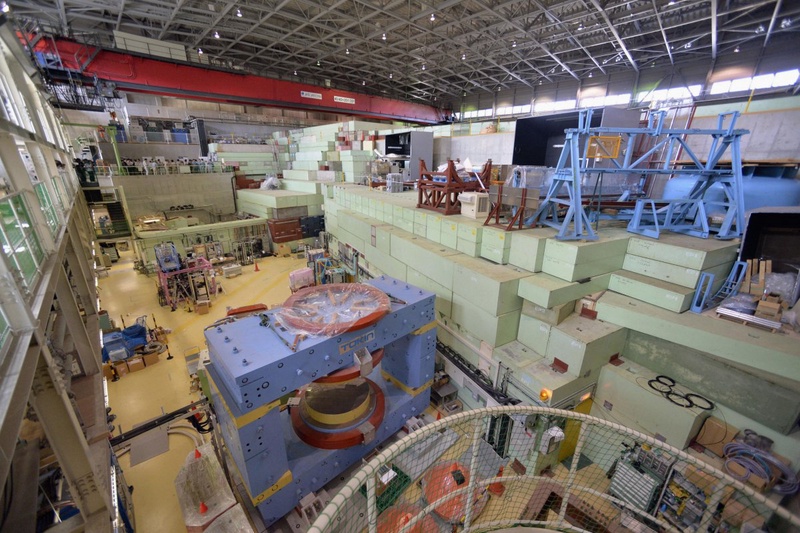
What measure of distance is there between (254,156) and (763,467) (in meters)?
24.6

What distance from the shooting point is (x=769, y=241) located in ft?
18.2

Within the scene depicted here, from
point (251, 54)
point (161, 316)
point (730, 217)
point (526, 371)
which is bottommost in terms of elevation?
point (161, 316)

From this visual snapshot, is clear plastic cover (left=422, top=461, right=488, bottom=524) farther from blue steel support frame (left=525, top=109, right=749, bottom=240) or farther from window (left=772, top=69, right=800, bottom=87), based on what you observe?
window (left=772, top=69, right=800, bottom=87)

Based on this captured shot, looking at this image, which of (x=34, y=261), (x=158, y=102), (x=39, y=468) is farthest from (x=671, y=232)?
(x=158, y=102)

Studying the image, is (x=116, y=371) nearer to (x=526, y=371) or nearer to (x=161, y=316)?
(x=161, y=316)

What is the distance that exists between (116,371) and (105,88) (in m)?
16.1

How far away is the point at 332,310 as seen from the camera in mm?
4375

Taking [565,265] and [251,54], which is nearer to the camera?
[565,265]

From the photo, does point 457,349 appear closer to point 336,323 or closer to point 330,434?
point 330,434

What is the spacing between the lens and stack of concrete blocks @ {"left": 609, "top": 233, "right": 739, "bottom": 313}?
197 inches

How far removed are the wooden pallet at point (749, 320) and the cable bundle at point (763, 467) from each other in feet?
5.47

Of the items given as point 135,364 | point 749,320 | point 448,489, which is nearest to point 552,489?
point 448,489

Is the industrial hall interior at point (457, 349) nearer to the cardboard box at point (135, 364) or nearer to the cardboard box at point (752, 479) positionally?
the cardboard box at point (752, 479)

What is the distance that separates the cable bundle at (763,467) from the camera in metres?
3.89
